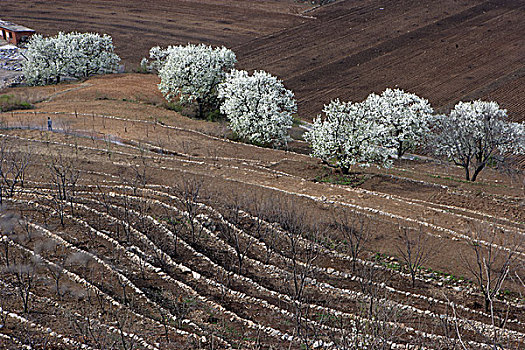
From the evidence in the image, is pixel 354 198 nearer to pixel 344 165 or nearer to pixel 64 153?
pixel 344 165

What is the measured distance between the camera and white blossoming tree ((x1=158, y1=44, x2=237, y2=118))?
55812mm

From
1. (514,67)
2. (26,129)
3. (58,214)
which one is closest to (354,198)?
(58,214)

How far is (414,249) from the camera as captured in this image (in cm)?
2673

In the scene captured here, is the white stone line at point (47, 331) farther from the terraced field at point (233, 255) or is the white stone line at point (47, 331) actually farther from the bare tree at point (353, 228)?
the bare tree at point (353, 228)

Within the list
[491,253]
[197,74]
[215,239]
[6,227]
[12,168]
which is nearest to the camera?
[491,253]

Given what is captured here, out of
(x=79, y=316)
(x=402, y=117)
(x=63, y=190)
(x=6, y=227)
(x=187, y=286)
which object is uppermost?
(x=402, y=117)

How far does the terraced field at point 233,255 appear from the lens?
66.3 feet

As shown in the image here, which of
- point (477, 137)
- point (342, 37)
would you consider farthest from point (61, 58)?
point (477, 137)

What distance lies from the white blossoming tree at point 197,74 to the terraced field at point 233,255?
16132 mm

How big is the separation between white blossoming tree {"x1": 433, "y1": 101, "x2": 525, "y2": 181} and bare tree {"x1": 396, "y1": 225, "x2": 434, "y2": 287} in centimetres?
1563

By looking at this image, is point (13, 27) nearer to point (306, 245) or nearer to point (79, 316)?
point (306, 245)

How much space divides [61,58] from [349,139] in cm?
4033

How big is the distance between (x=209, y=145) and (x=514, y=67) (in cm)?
4706

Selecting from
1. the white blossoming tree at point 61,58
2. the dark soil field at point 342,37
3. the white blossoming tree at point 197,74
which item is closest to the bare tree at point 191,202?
the white blossoming tree at point 197,74
